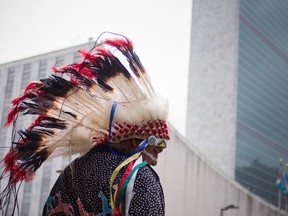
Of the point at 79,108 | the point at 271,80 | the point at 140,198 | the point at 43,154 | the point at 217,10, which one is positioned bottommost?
the point at 140,198

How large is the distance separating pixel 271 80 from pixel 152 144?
78925 millimetres

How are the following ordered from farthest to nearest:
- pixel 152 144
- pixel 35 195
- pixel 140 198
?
pixel 35 195 → pixel 152 144 → pixel 140 198

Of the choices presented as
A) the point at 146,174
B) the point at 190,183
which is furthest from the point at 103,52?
the point at 190,183

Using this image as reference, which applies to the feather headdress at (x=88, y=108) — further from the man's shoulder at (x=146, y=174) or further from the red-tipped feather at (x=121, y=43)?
the man's shoulder at (x=146, y=174)

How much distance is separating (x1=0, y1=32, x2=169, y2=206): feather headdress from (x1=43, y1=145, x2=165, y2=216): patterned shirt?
4.8 inches

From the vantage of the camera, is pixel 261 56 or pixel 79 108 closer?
pixel 79 108

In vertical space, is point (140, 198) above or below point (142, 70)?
below

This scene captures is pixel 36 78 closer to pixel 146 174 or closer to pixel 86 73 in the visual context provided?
pixel 86 73

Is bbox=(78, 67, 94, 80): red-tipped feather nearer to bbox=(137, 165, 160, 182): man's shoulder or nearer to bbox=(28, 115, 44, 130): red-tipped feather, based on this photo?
bbox=(28, 115, 44, 130): red-tipped feather

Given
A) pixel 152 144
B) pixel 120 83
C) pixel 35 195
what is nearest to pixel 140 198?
pixel 152 144

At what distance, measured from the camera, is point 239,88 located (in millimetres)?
67812

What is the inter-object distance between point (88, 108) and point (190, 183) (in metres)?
16.9

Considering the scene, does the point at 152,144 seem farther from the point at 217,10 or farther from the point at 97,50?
the point at 217,10

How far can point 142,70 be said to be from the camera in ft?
5.89
